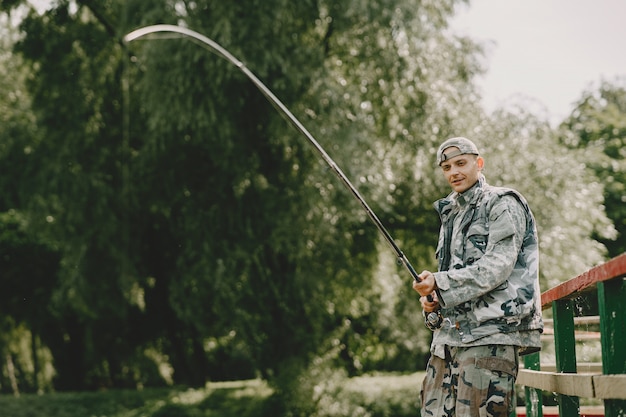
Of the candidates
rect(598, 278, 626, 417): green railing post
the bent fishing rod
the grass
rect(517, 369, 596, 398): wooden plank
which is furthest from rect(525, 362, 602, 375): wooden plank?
the grass

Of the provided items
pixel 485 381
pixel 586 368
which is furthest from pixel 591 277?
pixel 586 368

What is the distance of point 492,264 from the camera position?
278 centimetres

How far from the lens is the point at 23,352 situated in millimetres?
25375

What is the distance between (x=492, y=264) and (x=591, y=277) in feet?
1.08

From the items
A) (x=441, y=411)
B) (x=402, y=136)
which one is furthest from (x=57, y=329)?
(x=441, y=411)

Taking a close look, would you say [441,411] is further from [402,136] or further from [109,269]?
[109,269]

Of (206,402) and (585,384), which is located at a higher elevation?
(585,384)

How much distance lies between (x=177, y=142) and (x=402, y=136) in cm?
330

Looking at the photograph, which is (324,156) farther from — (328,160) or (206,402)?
(206,402)

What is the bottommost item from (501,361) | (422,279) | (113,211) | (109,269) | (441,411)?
(441,411)

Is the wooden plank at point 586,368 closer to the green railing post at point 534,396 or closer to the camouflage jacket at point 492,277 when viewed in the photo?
the green railing post at point 534,396

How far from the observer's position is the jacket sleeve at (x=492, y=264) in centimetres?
278

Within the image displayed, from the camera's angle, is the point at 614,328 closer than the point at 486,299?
Result: Yes

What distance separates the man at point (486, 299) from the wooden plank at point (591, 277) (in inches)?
6.1
